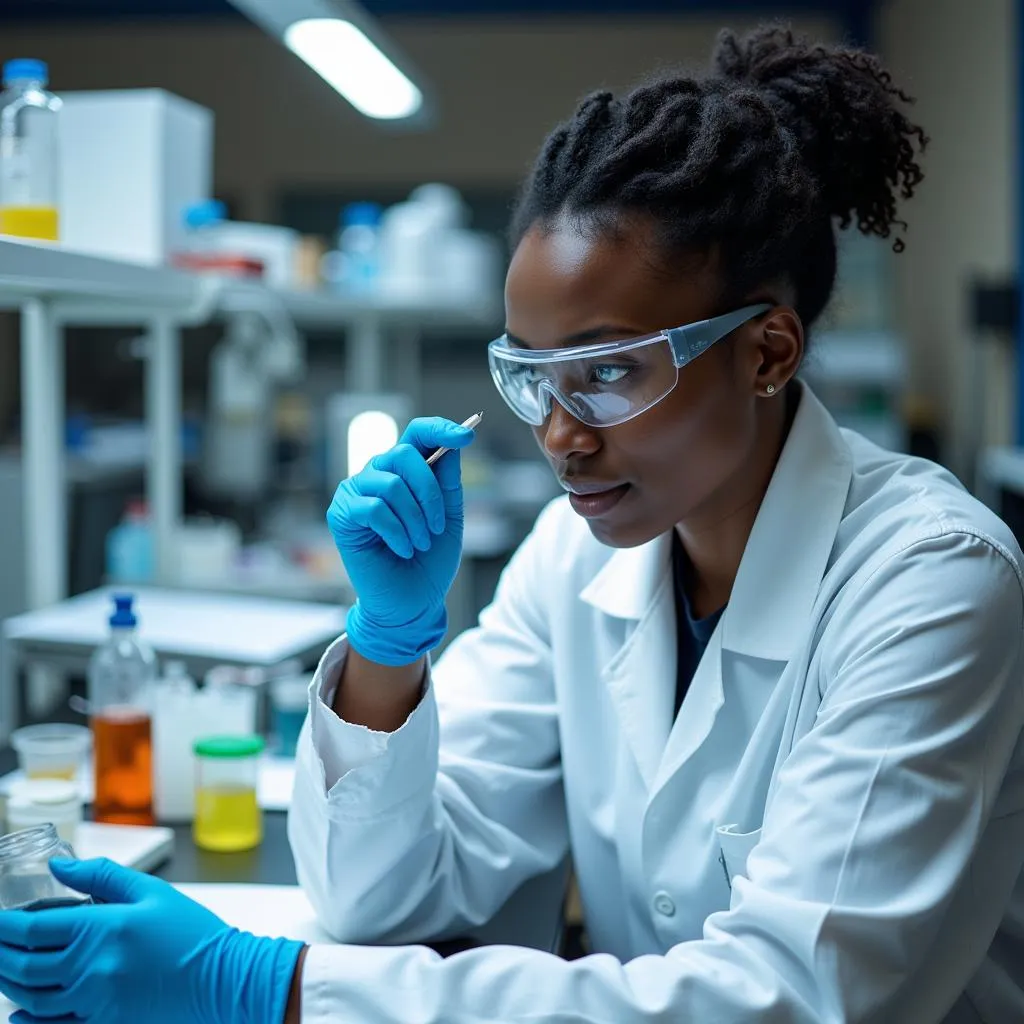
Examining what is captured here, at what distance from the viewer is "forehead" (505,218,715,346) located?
1.12 meters

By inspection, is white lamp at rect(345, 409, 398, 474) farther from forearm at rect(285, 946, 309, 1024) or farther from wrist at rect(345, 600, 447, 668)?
Answer: forearm at rect(285, 946, 309, 1024)

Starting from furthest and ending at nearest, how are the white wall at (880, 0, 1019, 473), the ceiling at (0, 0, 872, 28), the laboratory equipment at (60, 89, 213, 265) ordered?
the ceiling at (0, 0, 872, 28) < the white wall at (880, 0, 1019, 473) < the laboratory equipment at (60, 89, 213, 265)

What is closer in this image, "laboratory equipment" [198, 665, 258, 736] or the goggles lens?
the goggles lens

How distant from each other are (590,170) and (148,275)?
2.71 ft

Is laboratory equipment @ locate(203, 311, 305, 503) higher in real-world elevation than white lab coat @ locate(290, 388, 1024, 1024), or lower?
higher

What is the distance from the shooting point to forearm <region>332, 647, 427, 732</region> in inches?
48.1

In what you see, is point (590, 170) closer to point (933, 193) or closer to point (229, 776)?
point (229, 776)

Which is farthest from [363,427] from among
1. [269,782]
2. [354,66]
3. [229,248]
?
[269,782]

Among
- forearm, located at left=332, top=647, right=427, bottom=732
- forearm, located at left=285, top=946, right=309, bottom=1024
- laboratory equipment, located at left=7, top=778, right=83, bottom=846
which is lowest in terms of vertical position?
forearm, located at left=285, top=946, right=309, bottom=1024

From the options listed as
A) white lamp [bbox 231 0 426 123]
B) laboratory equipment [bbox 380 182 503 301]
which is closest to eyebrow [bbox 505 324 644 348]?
white lamp [bbox 231 0 426 123]

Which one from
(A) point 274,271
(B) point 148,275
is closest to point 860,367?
(A) point 274,271

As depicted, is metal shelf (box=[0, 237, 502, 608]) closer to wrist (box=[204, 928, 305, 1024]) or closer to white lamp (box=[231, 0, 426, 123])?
white lamp (box=[231, 0, 426, 123])

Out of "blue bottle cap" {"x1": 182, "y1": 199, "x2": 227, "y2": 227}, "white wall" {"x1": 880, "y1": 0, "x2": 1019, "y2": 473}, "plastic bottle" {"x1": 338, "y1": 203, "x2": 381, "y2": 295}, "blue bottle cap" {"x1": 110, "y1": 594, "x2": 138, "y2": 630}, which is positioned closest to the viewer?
"blue bottle cap" {"x1": 110, "y1": 594, "x2": 138, "y2": 630}

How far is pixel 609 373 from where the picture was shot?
1.13 metres
